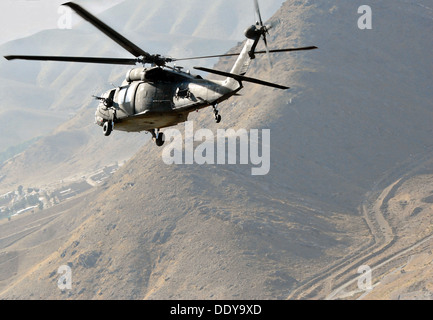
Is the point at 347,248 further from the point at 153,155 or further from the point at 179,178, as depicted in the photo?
the point at 153,155

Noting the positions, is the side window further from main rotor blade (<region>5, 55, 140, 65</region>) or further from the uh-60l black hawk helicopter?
main rotor blade (<region>5, 55, 140, 65</region>)

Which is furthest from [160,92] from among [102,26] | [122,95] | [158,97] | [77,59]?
[102,26]

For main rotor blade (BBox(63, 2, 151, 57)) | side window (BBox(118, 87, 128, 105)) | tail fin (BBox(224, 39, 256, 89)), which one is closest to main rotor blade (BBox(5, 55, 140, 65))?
main rotor blade (BBox(63, 2, 151, 57))

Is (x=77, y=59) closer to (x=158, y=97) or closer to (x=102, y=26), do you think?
(x=102, y=26)

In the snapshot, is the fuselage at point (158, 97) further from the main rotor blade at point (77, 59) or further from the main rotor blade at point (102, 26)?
the main rotor blade at point (102, 26)
